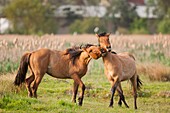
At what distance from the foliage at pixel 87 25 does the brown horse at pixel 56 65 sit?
49.9m

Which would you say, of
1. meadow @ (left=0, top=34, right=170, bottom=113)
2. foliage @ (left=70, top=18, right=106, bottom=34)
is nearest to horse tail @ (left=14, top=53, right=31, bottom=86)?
meadow @ (left=0, top=34, right=170, bottom=113)

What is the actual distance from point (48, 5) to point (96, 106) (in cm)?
5381

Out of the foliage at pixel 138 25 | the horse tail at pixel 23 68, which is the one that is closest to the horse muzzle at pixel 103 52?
the horse tail at pixel 23 68

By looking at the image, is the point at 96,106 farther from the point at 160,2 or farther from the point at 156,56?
the point at 160,2

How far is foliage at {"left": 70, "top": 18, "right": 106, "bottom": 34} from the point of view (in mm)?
68125

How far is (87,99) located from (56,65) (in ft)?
7.91

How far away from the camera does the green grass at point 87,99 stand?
1487 centimetres

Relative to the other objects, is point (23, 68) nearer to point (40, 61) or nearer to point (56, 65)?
point (40, 61)

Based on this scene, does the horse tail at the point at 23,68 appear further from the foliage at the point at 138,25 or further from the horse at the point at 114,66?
the foliage at the point at 138,25

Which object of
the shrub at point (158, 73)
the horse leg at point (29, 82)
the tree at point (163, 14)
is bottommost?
the tree at point (163, 14)

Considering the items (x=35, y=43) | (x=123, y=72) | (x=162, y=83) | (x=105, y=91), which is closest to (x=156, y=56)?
(x=35, y=43)

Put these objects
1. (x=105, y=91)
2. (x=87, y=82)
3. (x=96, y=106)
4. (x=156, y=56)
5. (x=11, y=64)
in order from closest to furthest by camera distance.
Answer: (x=96, y=106) < (x=105, y=91) < (x=87, y=82) < (x=11, y=64) < (x=156, y=56)

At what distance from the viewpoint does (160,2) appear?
6781cm

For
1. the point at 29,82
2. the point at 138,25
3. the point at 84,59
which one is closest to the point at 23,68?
the point at 29,82
